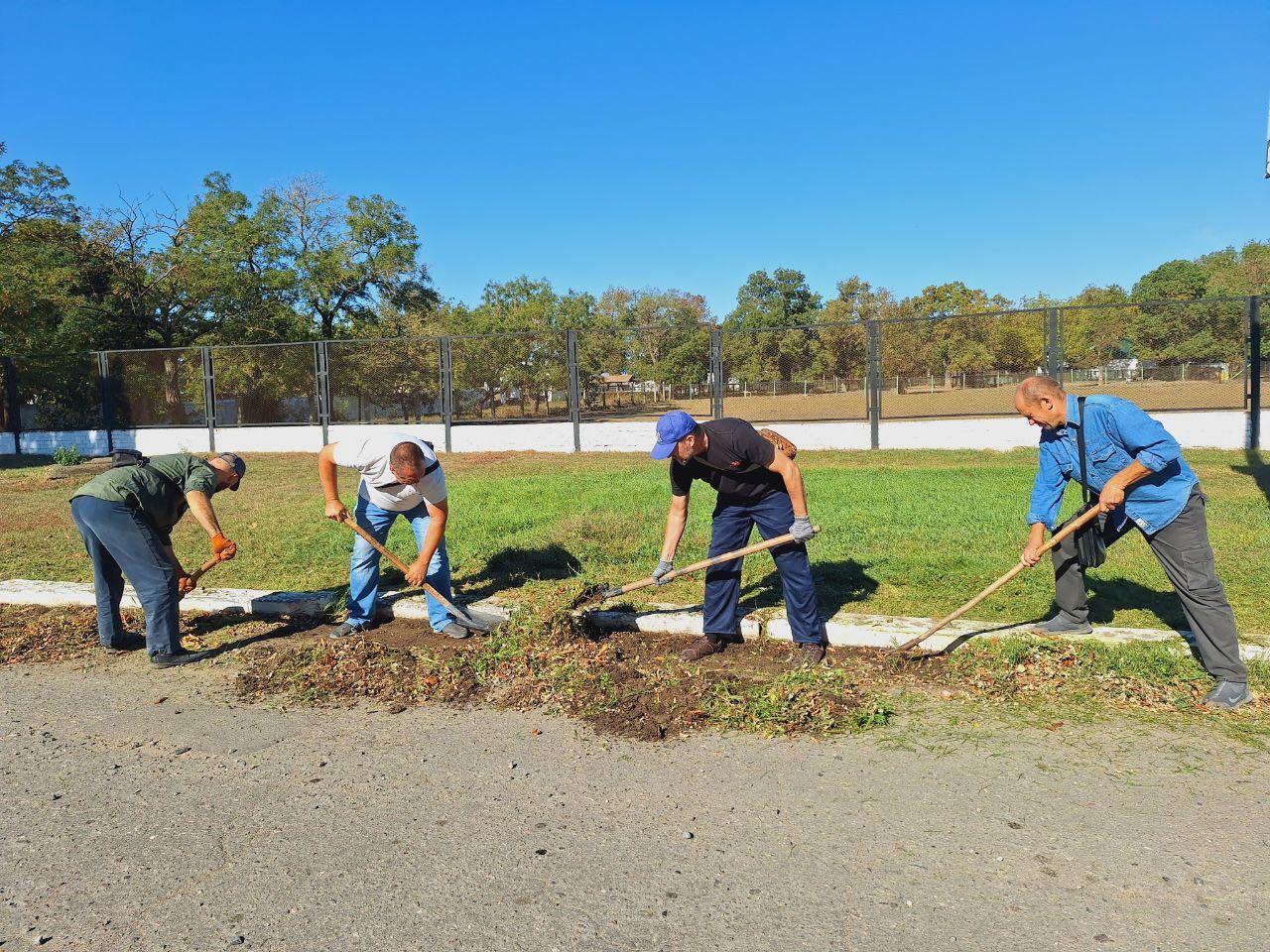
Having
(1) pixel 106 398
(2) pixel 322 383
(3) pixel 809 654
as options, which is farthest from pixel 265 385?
(3) pixel 809 654

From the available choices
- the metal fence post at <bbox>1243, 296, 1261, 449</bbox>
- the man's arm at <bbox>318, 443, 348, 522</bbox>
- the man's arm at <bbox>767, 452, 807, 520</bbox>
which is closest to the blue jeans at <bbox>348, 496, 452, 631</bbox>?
the man's arm at <bbox>318, 443, 348, 522</bbox>

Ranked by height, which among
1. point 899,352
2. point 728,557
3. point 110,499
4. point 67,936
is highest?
point 899,352

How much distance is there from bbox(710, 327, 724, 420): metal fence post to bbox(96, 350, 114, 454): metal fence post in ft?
50.8

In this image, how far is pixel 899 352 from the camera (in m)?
17.9

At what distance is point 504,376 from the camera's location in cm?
2103

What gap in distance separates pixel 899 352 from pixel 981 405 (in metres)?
2.01

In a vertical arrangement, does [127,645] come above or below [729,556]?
below

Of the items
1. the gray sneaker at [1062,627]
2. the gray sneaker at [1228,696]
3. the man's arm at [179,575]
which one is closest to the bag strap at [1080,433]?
the gray sneaker at [1062,627]

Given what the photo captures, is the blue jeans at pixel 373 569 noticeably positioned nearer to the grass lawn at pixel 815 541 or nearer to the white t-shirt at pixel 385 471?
the white t-shirt at pixel 385 471

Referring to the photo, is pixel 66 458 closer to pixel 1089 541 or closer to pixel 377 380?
pixel 377 380

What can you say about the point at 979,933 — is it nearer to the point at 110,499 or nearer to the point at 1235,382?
the point at 110,499

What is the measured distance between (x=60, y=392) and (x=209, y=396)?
4.58 m

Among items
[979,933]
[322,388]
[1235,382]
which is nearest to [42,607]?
[979,933]

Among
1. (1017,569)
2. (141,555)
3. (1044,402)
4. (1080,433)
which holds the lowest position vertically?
(1017,569)
